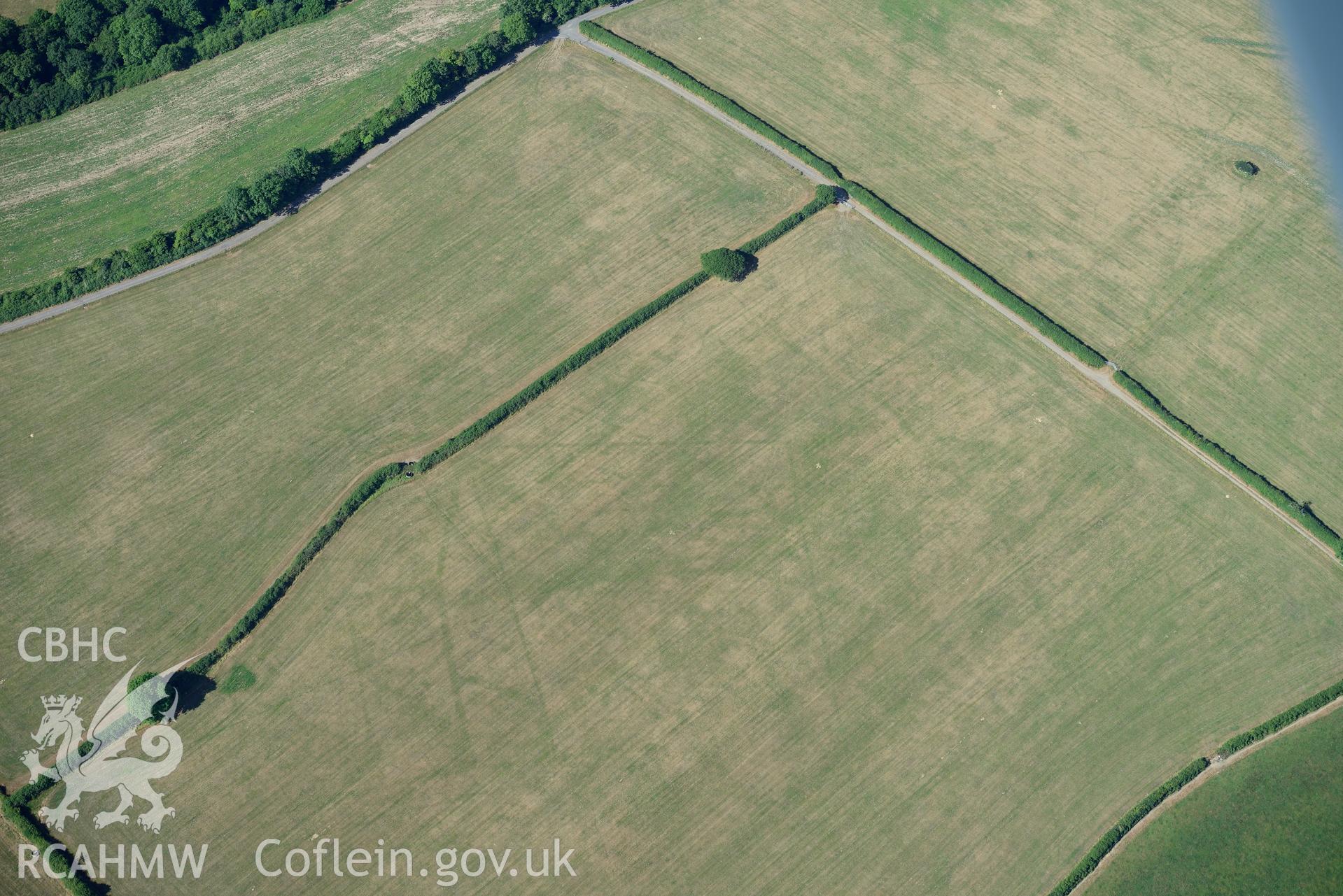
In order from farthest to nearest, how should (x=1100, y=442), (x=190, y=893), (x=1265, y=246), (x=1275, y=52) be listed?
(x=1275, y=52) → (x=1265, y=246) → (x=1100, y=442) → (x=190, y=893)

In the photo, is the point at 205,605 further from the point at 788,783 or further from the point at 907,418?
the point at 907,418

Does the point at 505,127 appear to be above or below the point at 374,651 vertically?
above

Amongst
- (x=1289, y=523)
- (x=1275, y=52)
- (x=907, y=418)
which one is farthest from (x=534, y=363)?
(x=1275, y=52)

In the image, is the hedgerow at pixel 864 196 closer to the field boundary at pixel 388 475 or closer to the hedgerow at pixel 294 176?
the field boundary at pixel 388 475

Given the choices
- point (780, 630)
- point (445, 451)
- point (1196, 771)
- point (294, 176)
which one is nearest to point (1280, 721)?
point (1196, 771)

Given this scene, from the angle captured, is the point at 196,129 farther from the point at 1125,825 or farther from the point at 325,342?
the point at 1125,825

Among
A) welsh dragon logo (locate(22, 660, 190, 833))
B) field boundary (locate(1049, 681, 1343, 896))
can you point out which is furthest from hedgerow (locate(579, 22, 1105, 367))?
welsh dragon logo (locate(22, 660, 190, 833))

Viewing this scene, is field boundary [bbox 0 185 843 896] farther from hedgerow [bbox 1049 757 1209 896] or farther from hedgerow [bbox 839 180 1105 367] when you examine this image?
hedgerow [bbox 1049 757 1209 896]
